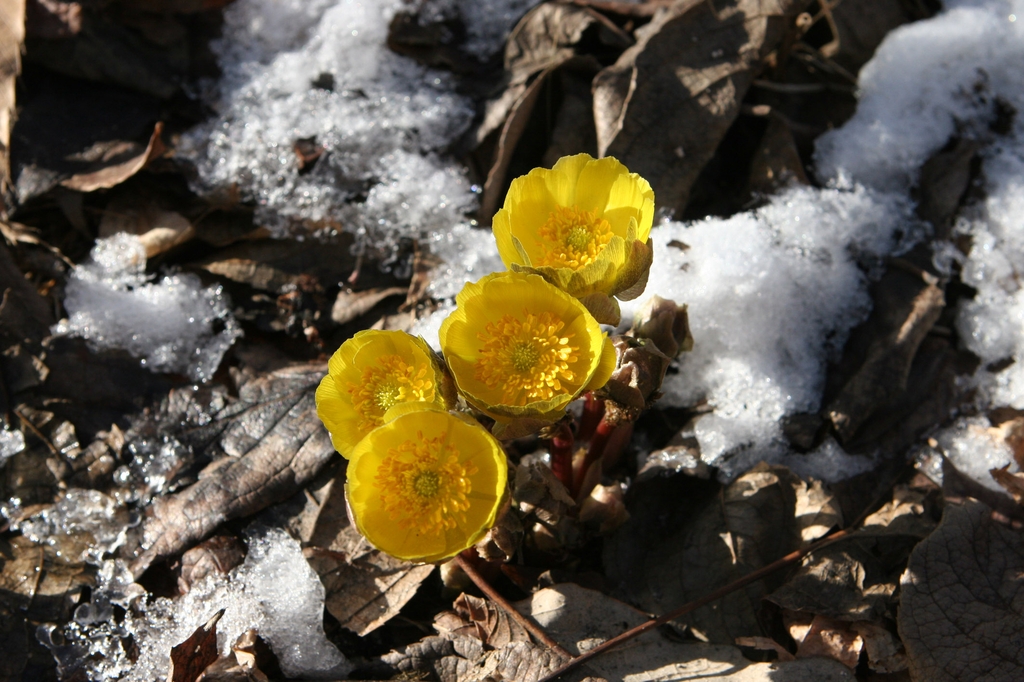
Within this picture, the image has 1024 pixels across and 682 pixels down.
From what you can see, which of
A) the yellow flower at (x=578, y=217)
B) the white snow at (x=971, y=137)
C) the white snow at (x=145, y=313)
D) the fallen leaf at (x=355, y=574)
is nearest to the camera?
the yellow flower at (x=578, y=217)

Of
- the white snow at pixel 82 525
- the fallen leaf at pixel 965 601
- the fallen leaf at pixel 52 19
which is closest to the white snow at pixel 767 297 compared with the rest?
the fallen leaf at pixel 965 601

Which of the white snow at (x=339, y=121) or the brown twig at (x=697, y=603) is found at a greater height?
the white snow at (x=339, y=121)

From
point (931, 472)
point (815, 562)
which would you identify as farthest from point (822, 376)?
point (815, 562)

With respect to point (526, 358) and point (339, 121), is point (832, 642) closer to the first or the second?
point (526, 358)

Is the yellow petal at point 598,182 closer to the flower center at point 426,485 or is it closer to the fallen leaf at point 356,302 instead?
the flower center at point 426,485

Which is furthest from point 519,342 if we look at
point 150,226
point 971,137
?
point 971,137

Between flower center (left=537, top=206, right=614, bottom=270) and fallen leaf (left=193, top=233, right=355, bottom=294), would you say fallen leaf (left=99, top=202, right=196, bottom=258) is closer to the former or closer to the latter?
fallen leaf (left=193, top=233, right=355, bottom=294)
